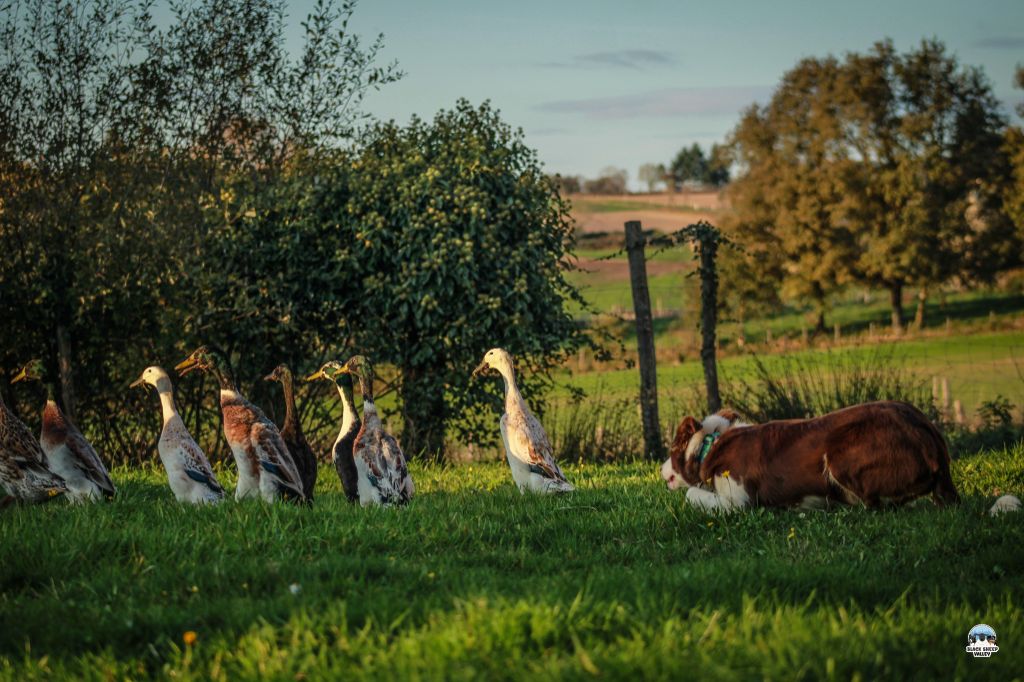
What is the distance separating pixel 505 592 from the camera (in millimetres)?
5844

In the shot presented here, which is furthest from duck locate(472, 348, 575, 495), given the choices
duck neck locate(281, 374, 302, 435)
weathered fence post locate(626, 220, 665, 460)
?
weathered fence post locate(626, 220, 665, 460)

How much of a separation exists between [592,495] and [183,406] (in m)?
7.79

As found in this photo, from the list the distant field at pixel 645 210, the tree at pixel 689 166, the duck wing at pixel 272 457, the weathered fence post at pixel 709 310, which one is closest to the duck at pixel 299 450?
the duck wing at pixel 272 457

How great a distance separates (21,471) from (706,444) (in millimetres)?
6447

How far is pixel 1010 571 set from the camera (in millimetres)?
6504

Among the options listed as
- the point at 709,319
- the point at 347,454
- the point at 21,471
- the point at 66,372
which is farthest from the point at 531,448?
the point at 66,372

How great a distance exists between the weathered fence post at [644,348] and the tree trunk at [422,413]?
10.2ft

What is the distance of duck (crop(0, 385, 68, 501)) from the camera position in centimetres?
919

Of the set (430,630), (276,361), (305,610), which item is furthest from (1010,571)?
(276,361)

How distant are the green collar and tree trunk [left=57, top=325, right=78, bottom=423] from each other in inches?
360

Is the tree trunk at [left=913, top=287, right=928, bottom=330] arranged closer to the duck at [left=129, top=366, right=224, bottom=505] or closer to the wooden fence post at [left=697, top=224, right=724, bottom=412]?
the wooden fence post at [left=697, top=224, right=724, bottom=412]

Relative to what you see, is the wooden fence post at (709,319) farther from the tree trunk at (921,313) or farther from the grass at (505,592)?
the tree trunk at (921,313)

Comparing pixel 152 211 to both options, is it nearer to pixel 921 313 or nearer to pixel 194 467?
pixel 194 467

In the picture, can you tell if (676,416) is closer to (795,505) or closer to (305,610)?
(795,505)
